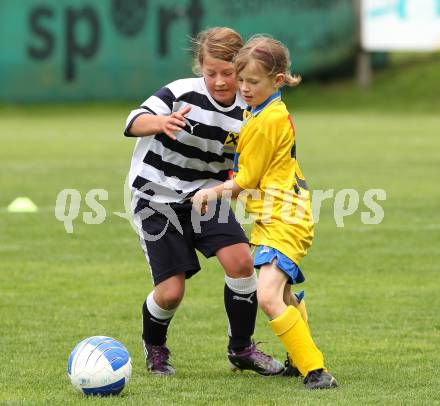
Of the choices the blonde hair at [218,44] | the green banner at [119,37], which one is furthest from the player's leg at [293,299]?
the green banner at [119,37]

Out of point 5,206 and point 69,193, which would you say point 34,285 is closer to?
point 5,206

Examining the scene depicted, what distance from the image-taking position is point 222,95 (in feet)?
20.2

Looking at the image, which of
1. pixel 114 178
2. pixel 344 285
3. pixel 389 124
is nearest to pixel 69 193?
pixel 114 178

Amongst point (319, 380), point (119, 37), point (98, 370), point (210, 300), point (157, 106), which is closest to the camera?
point (98, 370)

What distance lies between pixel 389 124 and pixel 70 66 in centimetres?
840

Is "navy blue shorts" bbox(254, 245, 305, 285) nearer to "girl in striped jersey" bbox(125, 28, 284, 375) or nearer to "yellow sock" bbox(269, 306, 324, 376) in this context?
"yellow sock" bbox(269, 306, 324, 376)

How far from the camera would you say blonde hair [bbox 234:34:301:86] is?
5.68m

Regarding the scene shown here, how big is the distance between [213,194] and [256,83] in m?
0.57

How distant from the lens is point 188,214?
630 centimetres

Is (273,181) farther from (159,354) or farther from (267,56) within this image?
(159,354)

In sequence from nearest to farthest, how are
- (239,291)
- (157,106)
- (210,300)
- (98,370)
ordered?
(98,370) → (157,106) → (239,291) → (210,300)

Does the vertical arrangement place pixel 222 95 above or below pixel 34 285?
above

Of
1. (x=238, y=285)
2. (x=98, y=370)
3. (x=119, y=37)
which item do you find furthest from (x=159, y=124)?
(x=119, y=37)

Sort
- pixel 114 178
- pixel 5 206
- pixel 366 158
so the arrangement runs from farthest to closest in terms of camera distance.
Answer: pixel 366 158
pixel 114 178
pixel 5 206
